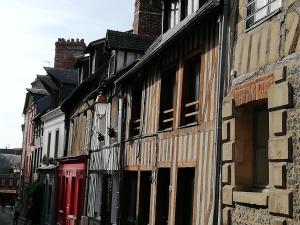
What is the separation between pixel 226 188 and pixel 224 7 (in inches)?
100

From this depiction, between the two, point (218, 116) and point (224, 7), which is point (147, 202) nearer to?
point (218, 116)

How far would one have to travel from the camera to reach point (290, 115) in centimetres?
521

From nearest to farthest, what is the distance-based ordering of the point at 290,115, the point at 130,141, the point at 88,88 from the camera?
the point at 290,115, the point at 130,141, the point at 88,88

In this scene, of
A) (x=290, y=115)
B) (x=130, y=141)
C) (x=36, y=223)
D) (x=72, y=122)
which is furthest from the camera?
(x=36, y=223)

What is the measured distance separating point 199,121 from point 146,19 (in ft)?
27.5

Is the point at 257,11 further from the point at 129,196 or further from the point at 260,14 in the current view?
the point at 129,196

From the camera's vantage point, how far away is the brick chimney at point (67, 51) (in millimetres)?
28094

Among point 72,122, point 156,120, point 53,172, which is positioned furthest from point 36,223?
point 156,120

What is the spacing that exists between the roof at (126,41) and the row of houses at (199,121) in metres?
0.03

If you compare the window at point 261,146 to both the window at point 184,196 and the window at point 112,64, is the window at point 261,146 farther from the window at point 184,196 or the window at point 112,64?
the window at point 112,64

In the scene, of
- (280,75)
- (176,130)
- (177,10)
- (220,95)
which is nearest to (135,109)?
(177,10)

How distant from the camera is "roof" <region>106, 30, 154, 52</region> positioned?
14141 mm

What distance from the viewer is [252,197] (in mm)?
5766

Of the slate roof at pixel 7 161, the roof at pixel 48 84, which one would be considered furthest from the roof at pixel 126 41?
the slate roof at pixel 7 161
